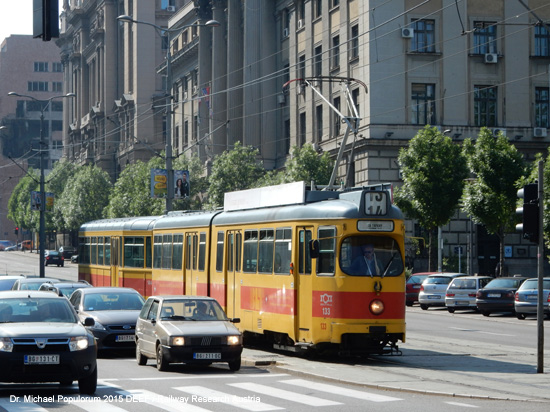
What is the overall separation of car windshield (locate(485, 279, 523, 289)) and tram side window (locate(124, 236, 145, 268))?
13.1 meters

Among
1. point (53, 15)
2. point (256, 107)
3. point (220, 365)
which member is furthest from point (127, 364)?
point (256, 107)

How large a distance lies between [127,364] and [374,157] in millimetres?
32932

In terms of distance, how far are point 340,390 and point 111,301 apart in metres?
9.29

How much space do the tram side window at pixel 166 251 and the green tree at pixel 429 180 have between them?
60.4ft

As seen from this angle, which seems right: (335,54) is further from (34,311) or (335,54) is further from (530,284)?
(34,311)

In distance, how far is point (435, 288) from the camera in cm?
4319

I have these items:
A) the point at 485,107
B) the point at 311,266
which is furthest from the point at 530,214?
the point at 485,107

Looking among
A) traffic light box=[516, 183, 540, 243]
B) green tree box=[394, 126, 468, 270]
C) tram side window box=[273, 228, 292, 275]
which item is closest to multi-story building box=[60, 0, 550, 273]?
green tree box=[394, 126, 468, 270]

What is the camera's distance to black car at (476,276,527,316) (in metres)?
37.8

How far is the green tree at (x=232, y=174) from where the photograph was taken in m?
60.6

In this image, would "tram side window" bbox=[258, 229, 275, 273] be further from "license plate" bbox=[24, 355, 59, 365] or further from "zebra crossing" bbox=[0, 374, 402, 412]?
"license plate" bbox=[24, 355, 59, 365]

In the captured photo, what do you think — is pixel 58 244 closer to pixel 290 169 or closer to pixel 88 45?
pixel 88 45

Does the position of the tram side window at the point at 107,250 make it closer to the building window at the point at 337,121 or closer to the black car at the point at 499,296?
the black car at the point at 499,296

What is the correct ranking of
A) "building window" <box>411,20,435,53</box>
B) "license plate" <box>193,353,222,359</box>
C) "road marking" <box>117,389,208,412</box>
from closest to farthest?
"road marking" <box>117,389,208,412</box> → "license plate" <box>193,353,222,359</box> → "building window" <box>411,20,435,53</box>
